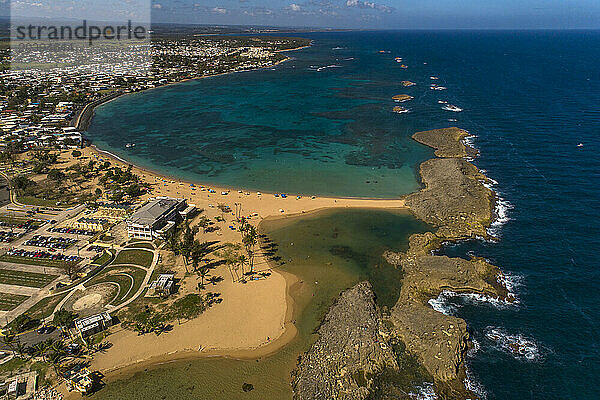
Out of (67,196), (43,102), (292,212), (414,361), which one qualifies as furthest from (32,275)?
(43,102)

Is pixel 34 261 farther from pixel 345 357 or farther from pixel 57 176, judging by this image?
pixel 345 357

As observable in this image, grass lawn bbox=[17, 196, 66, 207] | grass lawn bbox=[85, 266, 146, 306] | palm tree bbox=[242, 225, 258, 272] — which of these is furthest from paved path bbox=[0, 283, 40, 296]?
palm tree bbox=[242, 225, 258, 272]

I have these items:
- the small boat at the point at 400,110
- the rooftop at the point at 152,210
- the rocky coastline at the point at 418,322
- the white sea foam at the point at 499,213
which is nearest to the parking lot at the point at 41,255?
the rooftop at the point at 152,210

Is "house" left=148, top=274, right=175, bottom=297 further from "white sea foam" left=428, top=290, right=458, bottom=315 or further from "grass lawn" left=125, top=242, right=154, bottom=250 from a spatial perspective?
"white sea foam" left=428, top=290, right=458, bottom=315

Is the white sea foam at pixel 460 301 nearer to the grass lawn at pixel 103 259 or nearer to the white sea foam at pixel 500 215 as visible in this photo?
the white sea foam at pixel 500 215

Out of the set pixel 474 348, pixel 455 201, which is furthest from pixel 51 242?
pixel 455 201
